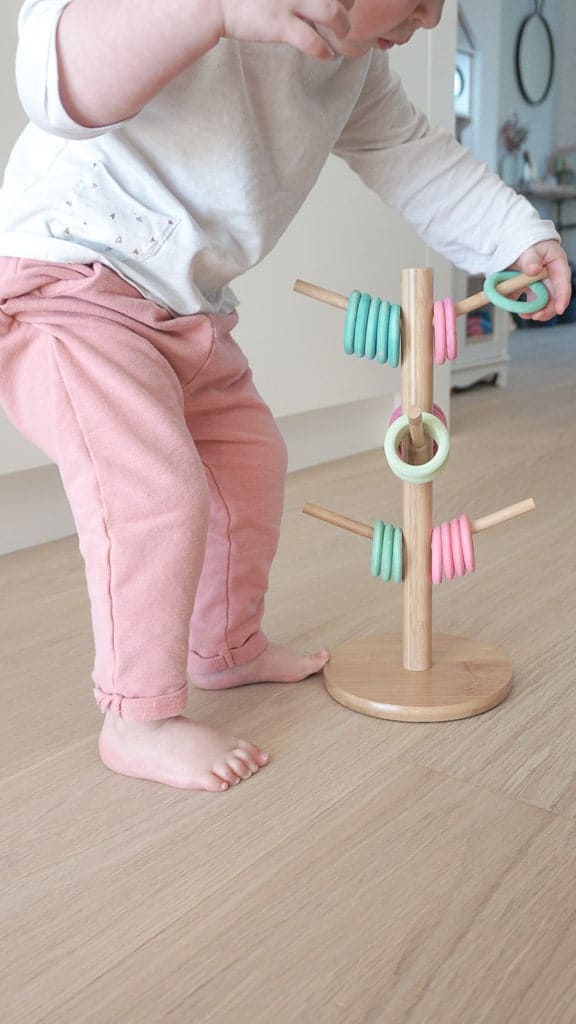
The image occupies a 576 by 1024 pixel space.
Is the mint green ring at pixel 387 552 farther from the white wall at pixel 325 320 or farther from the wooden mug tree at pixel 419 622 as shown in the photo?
the white wall at pixel 325 320

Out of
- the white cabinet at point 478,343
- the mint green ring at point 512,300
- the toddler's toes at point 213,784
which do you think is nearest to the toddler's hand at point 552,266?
the mint green ring at point 512,300

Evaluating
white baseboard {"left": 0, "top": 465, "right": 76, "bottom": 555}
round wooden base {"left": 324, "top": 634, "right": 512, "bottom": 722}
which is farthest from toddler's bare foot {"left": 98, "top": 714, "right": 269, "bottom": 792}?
white baseboard {"left": 0, "top": 465, "right": 76, "bottom": 555}

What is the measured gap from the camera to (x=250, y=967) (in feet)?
1.61

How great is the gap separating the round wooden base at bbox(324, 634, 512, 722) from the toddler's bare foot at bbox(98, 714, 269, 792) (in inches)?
4.4

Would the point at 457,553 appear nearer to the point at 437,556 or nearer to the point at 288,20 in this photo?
the point at 437,556

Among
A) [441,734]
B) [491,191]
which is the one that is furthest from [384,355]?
[441,734]

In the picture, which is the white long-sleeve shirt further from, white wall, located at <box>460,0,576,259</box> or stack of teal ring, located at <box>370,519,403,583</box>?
white wall, located at <box>460,0,576,259</box>

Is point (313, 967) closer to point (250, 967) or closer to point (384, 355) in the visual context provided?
point (250, 967)

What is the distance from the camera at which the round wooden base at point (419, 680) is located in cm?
75

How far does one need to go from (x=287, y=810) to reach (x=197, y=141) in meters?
0.46

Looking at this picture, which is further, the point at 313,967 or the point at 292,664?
the point at 292,664

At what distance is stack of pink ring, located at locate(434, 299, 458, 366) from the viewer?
747 millimetres

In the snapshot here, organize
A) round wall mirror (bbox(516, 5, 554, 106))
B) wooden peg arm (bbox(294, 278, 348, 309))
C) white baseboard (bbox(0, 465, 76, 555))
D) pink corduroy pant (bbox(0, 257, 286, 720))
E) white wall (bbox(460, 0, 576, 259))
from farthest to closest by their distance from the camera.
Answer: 1. round wall mirror (bbox(516, 5, 554, 106))
2. white wall (bbox(460, 0, 576, 259))
3. white baseboard (bbox(0, 465, 76, 555))
4. wooden peg arm (bbox(294, 278, 348, 309))
5. pink corduroy pant (bbox(0, 257, 286, 720))

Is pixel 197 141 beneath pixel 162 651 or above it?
above
